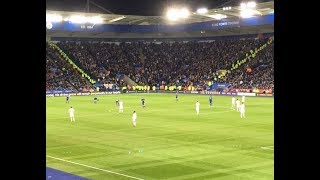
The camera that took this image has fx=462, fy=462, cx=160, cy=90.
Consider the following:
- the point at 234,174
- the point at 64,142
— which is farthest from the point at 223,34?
the point at 234,174

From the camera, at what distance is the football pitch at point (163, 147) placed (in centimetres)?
1747

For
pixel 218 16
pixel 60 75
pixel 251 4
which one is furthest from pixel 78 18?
pixel 251 4

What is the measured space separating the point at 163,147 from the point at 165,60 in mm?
65341

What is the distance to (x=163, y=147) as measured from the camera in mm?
23094

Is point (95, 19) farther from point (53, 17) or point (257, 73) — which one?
point (257, 73)

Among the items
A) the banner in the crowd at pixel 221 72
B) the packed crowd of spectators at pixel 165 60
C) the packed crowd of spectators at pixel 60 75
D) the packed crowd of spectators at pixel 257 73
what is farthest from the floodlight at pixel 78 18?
the packed crowd of spectators at pixel 257 73

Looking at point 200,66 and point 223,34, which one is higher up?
point 223,34

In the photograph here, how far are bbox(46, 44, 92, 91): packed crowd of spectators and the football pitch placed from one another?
35.0 m

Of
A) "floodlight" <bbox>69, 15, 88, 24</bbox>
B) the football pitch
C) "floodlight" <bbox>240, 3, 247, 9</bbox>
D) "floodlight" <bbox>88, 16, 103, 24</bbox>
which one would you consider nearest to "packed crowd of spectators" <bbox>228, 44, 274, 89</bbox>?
"floodlight" <bbox>240, 3, 247, 9</bbox>

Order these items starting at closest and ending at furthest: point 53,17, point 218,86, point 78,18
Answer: point 53,17 < point 78,18 < point 218,86

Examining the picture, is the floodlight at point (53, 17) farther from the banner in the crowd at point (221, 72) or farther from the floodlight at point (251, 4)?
the floodlight at point (251, 4)
